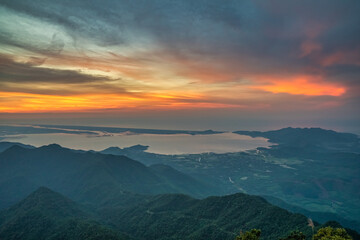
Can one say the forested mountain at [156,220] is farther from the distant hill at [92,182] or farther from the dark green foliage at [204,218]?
the distant hill at [92,182]

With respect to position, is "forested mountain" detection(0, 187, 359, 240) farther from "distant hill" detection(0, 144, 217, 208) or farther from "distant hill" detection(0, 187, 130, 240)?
"distant hill" detection(0, 144, 217, 208)

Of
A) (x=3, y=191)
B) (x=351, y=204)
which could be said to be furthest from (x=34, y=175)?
(x=351, y=204)

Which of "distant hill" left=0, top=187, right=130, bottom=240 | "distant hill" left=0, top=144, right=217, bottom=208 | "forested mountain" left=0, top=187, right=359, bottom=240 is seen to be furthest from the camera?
"distant hill" left=0, top=144, right=217, bottom=208

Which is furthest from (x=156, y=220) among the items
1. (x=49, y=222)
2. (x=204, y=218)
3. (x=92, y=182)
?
(x=92, y=182)

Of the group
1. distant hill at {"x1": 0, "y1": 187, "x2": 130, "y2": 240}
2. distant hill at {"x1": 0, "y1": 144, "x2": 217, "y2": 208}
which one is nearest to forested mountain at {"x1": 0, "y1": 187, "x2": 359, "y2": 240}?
distant hill at {"x1": 0, "y1": 187, "x2": 130, "y2": 240}

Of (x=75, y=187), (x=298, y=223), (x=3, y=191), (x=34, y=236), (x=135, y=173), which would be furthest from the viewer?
(x=135, y=173)

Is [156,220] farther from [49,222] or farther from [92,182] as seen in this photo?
[92,182]

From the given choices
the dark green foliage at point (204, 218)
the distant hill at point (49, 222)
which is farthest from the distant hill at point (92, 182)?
the dark green foliage at point (204, 218)

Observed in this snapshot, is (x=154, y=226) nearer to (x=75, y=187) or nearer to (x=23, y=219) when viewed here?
(x=23, y=219)
